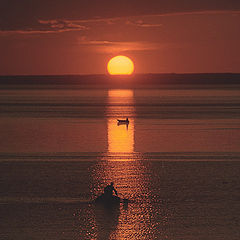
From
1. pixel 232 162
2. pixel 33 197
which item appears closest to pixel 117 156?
pixel 232 162

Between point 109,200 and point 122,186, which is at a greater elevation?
point 122,186

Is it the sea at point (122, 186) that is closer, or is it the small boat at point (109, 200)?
the sea at point (122, 186)

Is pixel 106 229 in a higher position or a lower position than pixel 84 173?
lower

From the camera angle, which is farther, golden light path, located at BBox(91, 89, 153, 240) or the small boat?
the small boat

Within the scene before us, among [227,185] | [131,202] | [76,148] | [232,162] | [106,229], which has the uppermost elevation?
[76,148]

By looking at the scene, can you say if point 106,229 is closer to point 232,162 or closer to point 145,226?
point 145,226

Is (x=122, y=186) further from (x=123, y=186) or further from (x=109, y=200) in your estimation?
(x=109, y=200)

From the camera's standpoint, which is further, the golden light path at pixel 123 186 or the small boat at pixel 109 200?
the small boat at pixel 109 200

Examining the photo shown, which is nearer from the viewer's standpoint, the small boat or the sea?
the sea

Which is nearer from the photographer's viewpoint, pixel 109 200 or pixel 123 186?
pixel 109 200

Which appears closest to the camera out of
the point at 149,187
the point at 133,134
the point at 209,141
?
the point at 149,187

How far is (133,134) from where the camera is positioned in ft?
153

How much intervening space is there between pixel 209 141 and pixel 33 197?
20.3 metres

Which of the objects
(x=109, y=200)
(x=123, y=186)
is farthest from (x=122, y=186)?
(x=109, y=200)
